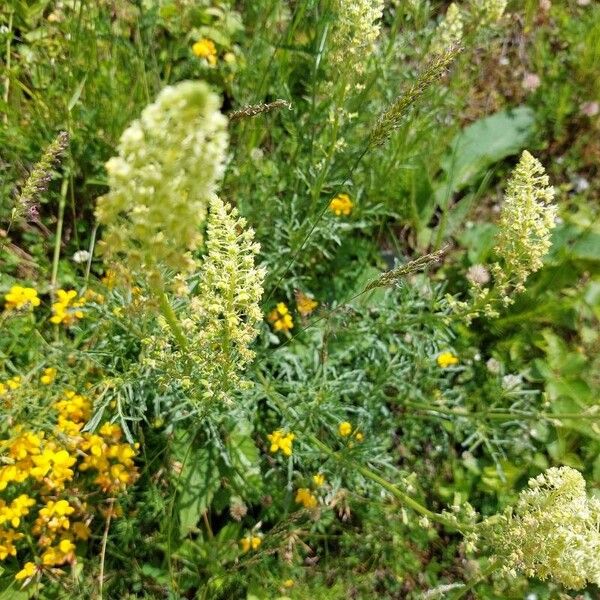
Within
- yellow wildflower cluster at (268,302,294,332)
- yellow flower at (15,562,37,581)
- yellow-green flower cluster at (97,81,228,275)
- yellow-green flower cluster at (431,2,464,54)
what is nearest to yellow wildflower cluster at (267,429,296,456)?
yellow wildflower cluster at (268,302,294,332)

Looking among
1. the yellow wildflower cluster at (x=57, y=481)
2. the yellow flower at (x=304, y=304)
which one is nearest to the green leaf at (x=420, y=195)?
the yellow flower at (x=304, y=304)

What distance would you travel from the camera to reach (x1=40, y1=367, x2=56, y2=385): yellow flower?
2.47 m

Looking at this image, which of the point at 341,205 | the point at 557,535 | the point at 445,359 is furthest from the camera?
the point at 341,205

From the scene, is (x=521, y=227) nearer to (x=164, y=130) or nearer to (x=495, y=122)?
(x=164, y=130)

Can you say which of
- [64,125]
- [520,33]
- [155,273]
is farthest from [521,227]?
[520,33]

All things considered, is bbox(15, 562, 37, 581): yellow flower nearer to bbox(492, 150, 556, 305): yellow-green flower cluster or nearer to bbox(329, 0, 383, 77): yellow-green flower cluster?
bbox(492, 150, 556, 305): yellow-green flower cluster

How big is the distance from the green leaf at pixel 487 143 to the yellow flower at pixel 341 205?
2.77 ft

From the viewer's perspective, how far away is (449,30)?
10.5 feet

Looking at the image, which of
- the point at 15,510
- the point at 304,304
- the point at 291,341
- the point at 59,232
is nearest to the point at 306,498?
the point at 291,341

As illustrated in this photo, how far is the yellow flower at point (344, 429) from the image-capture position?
2.76m

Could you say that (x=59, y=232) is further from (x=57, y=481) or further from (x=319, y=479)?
(x=319, y=479)

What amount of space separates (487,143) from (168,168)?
11.3 feet

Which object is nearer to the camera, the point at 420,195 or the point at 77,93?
the point at 77,93

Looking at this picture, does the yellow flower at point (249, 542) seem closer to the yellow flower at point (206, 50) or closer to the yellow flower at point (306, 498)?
the yellow flower at point (306, 498)
